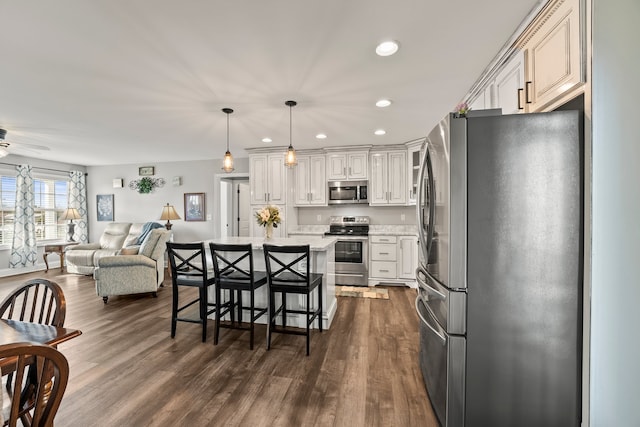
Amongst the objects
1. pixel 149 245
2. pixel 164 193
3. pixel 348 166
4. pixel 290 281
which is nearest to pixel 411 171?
pixel 348 166

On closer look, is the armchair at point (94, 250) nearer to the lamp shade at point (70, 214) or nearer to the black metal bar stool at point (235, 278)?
the lamp shade at point (70, 214)

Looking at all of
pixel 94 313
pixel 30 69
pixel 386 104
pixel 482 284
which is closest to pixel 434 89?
pixel 386 104

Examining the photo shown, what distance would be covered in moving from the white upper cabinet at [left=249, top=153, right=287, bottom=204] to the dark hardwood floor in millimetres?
2665

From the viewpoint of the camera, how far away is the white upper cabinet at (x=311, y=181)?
5.45 metres

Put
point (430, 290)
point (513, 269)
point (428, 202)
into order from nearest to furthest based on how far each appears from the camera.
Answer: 1. point (513, 269)
2. point (430, 290)
3. point (428, 202)

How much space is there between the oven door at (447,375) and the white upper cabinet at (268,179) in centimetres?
396

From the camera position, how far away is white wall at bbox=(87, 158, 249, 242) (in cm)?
649

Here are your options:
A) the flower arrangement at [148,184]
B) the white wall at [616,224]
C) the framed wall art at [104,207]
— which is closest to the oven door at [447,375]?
the white wall at [616,224]

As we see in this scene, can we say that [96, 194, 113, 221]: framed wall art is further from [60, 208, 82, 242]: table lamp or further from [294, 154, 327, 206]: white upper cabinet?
[294, 154, 327, 206]: white upper cabinet

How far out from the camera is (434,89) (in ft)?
9.35

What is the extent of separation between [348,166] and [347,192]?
480 mm

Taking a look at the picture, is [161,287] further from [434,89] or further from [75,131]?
[434,89]

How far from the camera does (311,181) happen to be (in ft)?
18.0

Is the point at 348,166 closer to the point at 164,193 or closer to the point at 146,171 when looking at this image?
the point at 164,193
